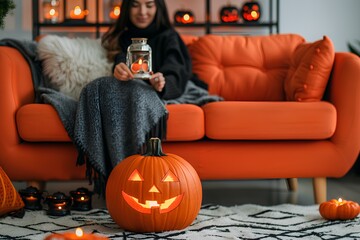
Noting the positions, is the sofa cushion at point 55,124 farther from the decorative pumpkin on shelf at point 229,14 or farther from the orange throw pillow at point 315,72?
the decorative pumpkin on shelf at point 229,14

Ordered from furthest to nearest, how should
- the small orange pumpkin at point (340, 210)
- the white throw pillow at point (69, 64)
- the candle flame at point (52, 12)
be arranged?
the candle flame at point (52, 12) → the white throw pillow at point (69, 64) → the small orange pumpkin at point (340, 210)

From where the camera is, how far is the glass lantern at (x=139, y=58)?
2529mm

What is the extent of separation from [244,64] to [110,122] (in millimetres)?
1021

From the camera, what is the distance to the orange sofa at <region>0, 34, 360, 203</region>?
2.65m

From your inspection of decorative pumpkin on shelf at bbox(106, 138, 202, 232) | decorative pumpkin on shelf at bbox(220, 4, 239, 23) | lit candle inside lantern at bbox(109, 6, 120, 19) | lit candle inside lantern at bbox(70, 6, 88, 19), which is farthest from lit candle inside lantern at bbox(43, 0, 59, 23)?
decorative pumpkin on shelf at bbox(106, 138, 202, 232)

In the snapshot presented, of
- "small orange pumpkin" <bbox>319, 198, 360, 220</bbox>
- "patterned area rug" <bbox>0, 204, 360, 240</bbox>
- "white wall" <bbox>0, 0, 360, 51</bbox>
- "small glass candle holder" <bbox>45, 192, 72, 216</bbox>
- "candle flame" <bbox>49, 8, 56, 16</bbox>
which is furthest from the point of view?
"candle flame" <bbox>49, 8, 56, 16</bbox>

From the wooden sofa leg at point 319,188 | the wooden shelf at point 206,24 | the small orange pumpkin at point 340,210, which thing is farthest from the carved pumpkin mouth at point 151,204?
the wooden shelf at point 206,24

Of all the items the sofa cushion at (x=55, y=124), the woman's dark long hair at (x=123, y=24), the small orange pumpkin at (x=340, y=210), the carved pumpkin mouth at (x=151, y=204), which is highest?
the woman's dark long hair at (x=123, y=24)

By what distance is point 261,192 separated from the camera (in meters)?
3.38

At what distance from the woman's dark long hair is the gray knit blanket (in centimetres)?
57

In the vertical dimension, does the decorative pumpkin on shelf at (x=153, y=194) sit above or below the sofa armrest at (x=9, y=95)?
below

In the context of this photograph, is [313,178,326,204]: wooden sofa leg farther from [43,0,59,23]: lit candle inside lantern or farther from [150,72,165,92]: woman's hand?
[43,0,59,23]: lit candle inside lantern

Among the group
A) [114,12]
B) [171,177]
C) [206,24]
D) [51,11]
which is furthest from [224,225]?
[51,11]

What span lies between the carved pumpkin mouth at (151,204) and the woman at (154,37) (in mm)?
910
